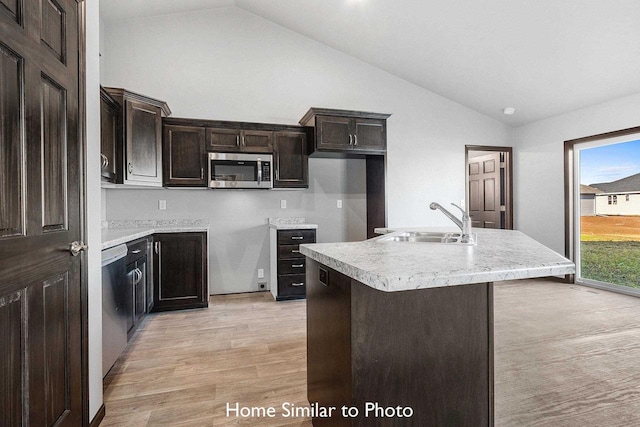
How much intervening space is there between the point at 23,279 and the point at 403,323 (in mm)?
1325

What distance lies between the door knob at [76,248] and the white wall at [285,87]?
3.05 m

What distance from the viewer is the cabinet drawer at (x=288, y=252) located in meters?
3.92

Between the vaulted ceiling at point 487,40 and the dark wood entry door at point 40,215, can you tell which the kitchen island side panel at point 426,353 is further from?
the vaulted ceiling at point 487,40

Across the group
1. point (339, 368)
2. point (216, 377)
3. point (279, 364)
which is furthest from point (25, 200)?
point (279, 364)

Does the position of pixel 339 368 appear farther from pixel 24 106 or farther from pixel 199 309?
pixel 199 309

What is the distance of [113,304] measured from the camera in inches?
85.5

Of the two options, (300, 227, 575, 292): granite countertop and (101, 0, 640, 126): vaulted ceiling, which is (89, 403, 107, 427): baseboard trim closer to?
(300, 227, 575, 292): granite countertop

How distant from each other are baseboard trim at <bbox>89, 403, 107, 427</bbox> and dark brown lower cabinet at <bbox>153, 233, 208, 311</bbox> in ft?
5.96

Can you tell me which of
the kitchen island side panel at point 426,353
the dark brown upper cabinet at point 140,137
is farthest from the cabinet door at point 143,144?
the kitchen island side panel at point 426,353

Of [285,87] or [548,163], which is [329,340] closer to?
[285,87]

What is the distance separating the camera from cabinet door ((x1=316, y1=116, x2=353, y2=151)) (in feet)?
13.1

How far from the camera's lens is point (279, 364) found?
7.66ft

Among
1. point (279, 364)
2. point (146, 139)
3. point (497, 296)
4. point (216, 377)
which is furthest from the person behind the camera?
point (497, 296)

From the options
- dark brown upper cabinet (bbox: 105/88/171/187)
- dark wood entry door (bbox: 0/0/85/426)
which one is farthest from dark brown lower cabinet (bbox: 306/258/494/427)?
dark brown upper cabinet (bbox: 105/88/171/187)
